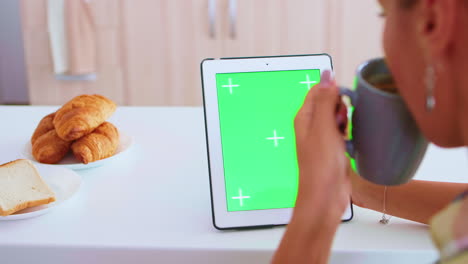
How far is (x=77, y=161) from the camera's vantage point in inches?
40.4

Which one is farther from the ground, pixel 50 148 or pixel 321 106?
pixel 321 106

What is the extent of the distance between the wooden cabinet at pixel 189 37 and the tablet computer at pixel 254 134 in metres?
2.02

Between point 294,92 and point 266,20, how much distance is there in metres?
2.04

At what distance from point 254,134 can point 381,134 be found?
0.85 feet

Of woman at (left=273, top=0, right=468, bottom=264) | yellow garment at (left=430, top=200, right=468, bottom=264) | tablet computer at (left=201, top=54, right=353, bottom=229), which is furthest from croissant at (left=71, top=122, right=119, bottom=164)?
yellow garment at (left=430, top=200, right=468, bottom=264)

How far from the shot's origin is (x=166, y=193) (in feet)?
2.93

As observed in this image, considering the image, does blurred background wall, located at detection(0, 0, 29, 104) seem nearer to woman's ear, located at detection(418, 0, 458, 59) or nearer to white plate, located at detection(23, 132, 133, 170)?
white plate, located at detection(23, 132, 133, 170)

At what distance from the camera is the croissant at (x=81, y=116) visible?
3.36 ft

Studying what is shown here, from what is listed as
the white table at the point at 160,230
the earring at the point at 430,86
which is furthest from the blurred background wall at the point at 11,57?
the earring at the point at 430,86

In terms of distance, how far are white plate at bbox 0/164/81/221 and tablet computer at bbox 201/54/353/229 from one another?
0.25 meters

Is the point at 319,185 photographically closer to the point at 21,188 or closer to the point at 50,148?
the point at 21,188

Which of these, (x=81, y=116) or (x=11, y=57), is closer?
(x=81, y=116)

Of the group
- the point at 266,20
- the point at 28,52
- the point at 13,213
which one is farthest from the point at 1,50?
the point at 13,213

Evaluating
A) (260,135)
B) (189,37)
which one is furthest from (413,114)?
(189,37)
